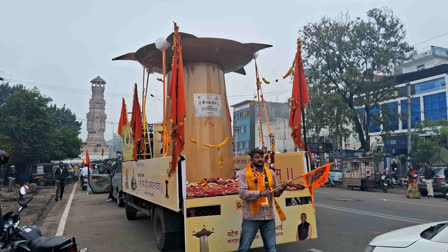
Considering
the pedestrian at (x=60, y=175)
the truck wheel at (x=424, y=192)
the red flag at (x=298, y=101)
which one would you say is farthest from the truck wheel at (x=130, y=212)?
the truck wheel at (x=424, y=192)

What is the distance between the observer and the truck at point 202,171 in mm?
4828

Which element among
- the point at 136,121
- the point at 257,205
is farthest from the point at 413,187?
the point at 257,205

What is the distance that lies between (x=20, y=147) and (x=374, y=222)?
24608 mm

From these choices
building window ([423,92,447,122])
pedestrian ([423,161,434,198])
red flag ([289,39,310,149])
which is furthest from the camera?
building window ([423,92,447,122])

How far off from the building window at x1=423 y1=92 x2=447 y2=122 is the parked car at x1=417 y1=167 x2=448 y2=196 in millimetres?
15829

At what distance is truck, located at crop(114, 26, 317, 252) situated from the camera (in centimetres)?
483

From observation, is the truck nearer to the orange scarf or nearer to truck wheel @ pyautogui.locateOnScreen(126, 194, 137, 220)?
truck wheel @ pyautogui.locateOnScreen(126, 194, 137, 220)

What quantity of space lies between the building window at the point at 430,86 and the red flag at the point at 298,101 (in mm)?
29881

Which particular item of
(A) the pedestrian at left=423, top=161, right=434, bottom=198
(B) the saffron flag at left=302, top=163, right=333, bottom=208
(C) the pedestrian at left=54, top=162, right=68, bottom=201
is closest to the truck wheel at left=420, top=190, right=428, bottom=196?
(A) the pedestrian at left=423, top=161, right=434, bottom=198

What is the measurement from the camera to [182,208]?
15.9 ft

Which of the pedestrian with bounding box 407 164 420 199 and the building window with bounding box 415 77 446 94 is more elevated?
the building window with bounding box 415 77 446 94

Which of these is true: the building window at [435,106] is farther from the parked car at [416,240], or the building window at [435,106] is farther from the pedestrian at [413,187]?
the parked car at [416,240]

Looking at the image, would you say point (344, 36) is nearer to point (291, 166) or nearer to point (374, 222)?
point (374, 222)

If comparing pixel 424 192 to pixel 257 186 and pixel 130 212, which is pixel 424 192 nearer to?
pixel 130 212
